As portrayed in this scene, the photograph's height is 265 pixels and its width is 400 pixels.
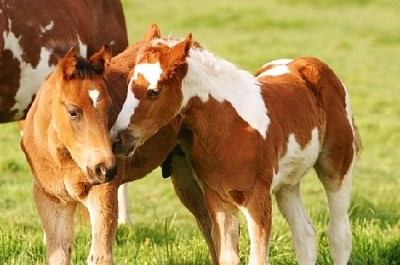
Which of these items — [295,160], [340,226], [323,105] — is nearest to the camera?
[295,160]

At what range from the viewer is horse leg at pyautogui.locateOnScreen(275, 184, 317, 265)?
650 centimetres

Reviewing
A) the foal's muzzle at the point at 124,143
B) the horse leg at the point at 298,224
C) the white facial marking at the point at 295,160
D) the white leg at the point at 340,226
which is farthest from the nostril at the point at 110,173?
the white leg at the point at 340,226

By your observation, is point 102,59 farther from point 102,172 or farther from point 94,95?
point 102,172

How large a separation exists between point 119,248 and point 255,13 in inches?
596

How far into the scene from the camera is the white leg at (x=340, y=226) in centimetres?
654

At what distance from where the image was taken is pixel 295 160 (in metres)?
6.08

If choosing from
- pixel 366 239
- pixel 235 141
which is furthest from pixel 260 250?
pixel 366 239

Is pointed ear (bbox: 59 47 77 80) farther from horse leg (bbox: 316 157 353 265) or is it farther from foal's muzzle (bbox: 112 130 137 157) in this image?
horse leg (bbox: 316 157 353 265)

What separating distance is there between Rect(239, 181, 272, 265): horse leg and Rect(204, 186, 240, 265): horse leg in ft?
0.46

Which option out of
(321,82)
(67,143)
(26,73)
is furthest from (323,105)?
(26,73)

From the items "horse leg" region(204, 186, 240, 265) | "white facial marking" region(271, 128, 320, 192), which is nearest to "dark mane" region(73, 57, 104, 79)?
"horse leg" region(204, 186, 240, 265)

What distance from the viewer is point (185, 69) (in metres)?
5.46

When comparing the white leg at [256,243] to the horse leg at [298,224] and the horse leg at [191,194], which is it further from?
the horse leg at [298,224]

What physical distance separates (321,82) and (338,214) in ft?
2.61
